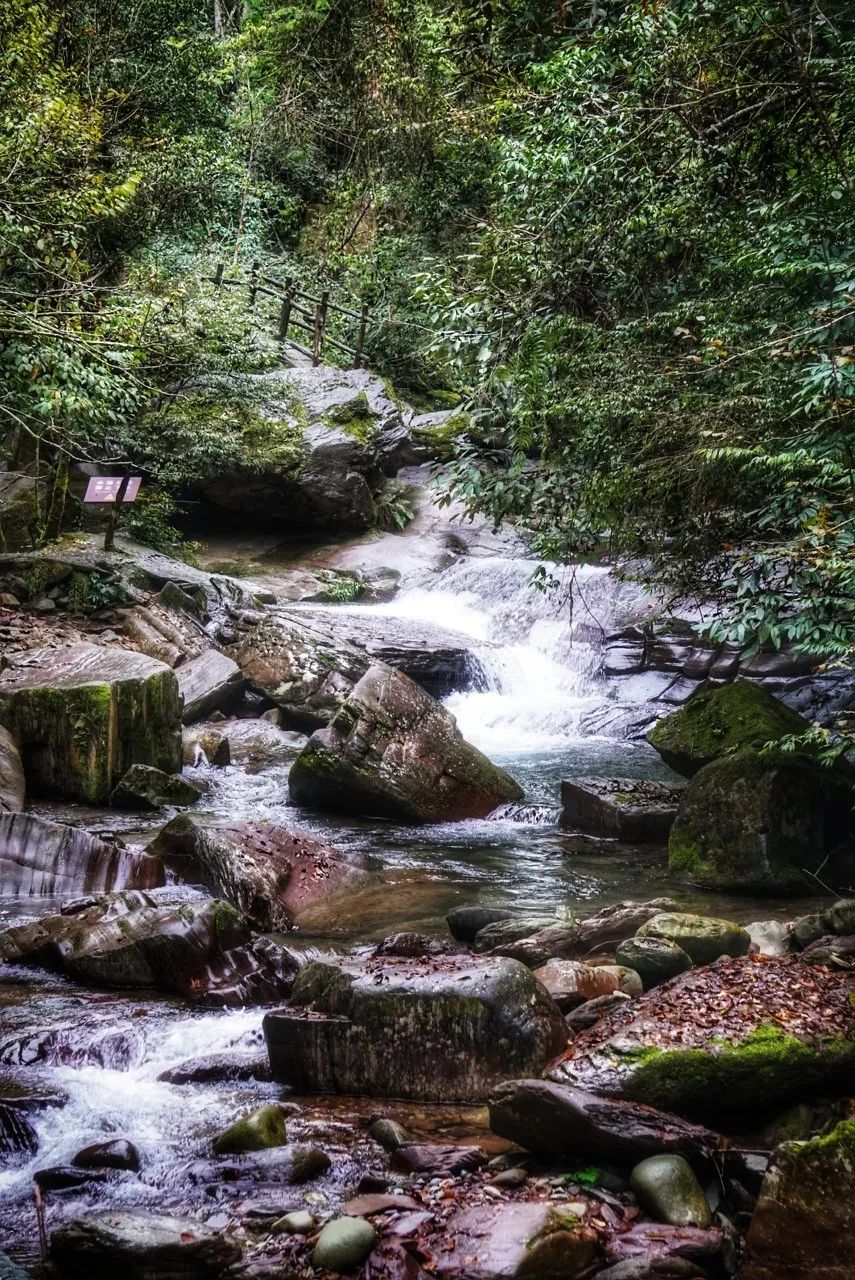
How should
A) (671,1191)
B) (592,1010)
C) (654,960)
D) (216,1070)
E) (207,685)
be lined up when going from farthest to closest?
(207,685) → (654,960) → (592,1010) → (216,1070) → (671,1191)

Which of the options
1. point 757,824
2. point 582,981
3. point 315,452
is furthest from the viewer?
point 315,452

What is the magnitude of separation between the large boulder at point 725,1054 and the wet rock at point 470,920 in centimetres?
211

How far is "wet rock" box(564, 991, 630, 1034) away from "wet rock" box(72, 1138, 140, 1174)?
2099 millimetres

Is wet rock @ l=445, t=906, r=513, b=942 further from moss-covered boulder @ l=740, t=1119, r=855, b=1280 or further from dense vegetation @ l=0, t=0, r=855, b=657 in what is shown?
moss-covered boulder @ l=740, t=1119, r=855, b=1280

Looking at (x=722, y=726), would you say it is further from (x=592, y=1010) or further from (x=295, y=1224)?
(x=295, y=1224)

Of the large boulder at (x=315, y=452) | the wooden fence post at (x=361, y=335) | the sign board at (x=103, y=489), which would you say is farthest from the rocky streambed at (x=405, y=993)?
the wooden fence post at (x=361, y=335)

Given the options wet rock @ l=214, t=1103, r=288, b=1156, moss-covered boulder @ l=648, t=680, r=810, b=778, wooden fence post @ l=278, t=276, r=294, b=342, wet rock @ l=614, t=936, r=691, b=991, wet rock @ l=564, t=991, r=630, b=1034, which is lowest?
wet rock @ l=214, t=1103, r=288, b=1156

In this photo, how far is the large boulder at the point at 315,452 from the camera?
65.1 ft

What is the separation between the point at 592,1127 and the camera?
11.8ft

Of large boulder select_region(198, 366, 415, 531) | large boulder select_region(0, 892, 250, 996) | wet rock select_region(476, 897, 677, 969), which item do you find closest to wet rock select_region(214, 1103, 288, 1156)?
large boulder select_region(0, 892, 250, 996)

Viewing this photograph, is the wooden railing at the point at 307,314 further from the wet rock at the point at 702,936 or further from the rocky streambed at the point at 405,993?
the wet rock at the point at 702,936

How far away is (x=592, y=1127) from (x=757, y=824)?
14.8 feet

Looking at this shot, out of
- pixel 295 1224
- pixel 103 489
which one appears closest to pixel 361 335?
pixel 103 489

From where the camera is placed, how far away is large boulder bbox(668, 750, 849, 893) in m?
7.52
